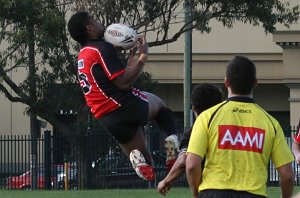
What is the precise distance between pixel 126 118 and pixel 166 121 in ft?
1.69

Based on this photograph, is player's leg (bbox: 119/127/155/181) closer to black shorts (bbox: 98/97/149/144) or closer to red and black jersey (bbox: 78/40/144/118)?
black shorts (bbox: 98/97/149/144)

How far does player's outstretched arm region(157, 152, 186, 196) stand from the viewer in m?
8.31

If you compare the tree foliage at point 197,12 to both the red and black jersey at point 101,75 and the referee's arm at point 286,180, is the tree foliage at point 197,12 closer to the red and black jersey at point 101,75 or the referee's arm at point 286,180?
the red and black jersey at point 101,75

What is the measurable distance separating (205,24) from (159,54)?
12.5 meters

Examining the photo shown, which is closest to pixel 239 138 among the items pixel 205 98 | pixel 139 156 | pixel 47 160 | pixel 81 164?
→ pixel 205 98

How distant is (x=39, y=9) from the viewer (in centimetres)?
2734

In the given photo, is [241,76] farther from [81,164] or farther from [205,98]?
[81,164]

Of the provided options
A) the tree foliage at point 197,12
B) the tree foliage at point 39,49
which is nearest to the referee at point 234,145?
the tree foliage at point 39,49

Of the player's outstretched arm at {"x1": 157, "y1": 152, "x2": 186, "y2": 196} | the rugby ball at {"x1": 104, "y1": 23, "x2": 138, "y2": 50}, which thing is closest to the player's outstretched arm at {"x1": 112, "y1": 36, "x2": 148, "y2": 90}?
the rugby ball at {"x1": 104, "y1": 23, "x2": 138, "y2": 50}

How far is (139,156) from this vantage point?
9000mm

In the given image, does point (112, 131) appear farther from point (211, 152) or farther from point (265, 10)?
point (265, 10)

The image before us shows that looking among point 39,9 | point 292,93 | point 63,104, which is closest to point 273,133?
point 39,9

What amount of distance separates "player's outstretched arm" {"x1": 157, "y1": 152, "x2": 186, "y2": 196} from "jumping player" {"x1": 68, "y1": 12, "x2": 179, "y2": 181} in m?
0.56

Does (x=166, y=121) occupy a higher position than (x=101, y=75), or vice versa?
(x=101, y=75)
